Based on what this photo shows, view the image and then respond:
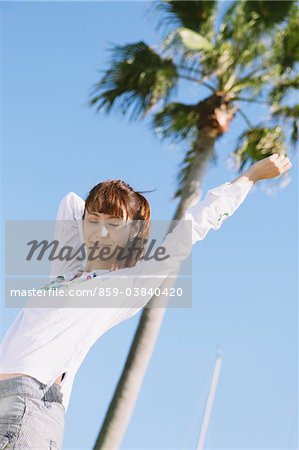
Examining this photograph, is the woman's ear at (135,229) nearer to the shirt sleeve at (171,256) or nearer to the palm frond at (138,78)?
the shirt sleeve at (171,256)

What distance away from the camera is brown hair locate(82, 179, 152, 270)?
92.8 inches

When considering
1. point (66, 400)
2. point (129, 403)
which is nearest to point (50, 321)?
point (66, 400)

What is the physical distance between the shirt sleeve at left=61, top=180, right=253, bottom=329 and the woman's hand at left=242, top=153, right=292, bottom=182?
72 millimetres

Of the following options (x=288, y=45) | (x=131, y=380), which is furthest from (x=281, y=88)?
(x=131, y=380)

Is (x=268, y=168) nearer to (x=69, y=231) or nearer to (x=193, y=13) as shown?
(x=69, y=231)

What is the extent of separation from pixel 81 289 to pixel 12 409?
0.40 meters

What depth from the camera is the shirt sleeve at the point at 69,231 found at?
246cm

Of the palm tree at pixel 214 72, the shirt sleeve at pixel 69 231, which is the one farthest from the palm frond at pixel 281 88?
the shirt sleeve at pixel 69 231

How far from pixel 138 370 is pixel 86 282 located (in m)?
5.21

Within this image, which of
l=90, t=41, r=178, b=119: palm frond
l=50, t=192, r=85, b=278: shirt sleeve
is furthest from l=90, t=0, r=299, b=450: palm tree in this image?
l=50, t=192, r=85, b=278: shirt sleeve

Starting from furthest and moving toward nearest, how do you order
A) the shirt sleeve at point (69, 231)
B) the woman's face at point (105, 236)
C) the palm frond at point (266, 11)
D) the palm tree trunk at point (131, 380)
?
the palm frond at point (266, 11) < the palm tree trunk at point (131, 380) < the shirt sleeve at point (69, 231) < the woman's face at point (105, 236)

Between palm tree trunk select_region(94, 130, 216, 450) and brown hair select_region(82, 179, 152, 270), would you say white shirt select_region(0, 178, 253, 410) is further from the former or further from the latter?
palm tree trunk select_region(94, 130, 216, 450)

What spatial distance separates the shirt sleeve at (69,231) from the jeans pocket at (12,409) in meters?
0.53

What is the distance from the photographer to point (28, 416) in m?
2.00
